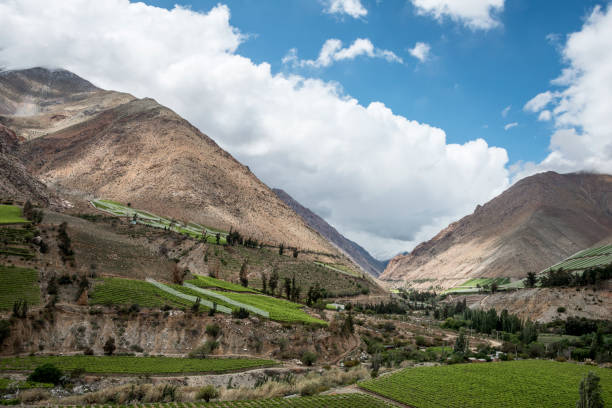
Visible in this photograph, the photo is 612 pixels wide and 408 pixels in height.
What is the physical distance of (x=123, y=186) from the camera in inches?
5630

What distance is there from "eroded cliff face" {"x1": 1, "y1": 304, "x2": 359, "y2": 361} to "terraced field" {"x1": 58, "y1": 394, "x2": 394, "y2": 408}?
628 inches

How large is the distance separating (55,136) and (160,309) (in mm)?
158816

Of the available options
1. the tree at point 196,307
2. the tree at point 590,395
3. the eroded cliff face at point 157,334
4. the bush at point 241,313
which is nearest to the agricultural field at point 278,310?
the eroded cliff face at point 157,334

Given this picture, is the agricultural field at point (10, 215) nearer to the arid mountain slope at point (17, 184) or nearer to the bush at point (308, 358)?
the arid mountain slope at point (17, 184)

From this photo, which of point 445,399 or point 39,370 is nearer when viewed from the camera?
point 39,370

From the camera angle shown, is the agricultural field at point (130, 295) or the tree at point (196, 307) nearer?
the agricultural field at point (130, 295)

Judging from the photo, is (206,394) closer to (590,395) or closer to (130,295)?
(130,295)

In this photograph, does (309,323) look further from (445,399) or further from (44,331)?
(44,331)

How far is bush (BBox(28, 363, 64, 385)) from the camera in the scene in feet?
94.8

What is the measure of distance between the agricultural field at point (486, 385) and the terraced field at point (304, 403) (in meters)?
3.06

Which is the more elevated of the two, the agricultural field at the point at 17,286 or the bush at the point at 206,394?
the agricultural field at the point at 17,286

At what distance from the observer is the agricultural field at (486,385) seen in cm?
3581

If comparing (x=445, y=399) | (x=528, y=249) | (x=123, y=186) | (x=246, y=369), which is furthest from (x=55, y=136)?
(x=528, y=249)

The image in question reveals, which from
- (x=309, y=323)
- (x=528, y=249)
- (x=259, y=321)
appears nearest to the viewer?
(x=259, y=321)
